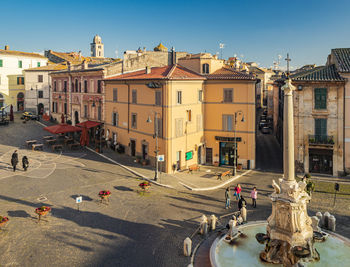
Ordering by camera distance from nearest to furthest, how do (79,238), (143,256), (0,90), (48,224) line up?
(143,256) → (79,238) → (48,224) → (0,90)

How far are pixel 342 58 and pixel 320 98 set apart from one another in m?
5.22

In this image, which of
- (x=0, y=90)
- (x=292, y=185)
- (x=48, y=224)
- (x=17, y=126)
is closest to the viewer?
(x=292, y=185)

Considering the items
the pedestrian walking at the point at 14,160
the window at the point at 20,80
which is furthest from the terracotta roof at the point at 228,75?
the window at the point at 20,80

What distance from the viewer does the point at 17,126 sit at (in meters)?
51.3

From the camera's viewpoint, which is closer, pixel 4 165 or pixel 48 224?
pixel 48 224

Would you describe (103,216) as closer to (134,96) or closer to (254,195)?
(254,195)

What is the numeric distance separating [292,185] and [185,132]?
1944cm

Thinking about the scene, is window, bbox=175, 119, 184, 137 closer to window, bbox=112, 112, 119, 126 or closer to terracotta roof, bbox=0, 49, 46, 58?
Answer: window, bbox=112, 112, 119, 126

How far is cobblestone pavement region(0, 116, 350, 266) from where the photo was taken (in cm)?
1570

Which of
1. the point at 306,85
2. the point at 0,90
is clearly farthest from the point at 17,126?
the point at 306,85

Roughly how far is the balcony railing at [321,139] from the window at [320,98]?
290 cm

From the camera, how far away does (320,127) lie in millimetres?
31453

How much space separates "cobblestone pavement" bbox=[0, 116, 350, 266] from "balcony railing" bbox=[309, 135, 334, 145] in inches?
193

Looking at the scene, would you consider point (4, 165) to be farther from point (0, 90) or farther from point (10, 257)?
point (0, 90)
